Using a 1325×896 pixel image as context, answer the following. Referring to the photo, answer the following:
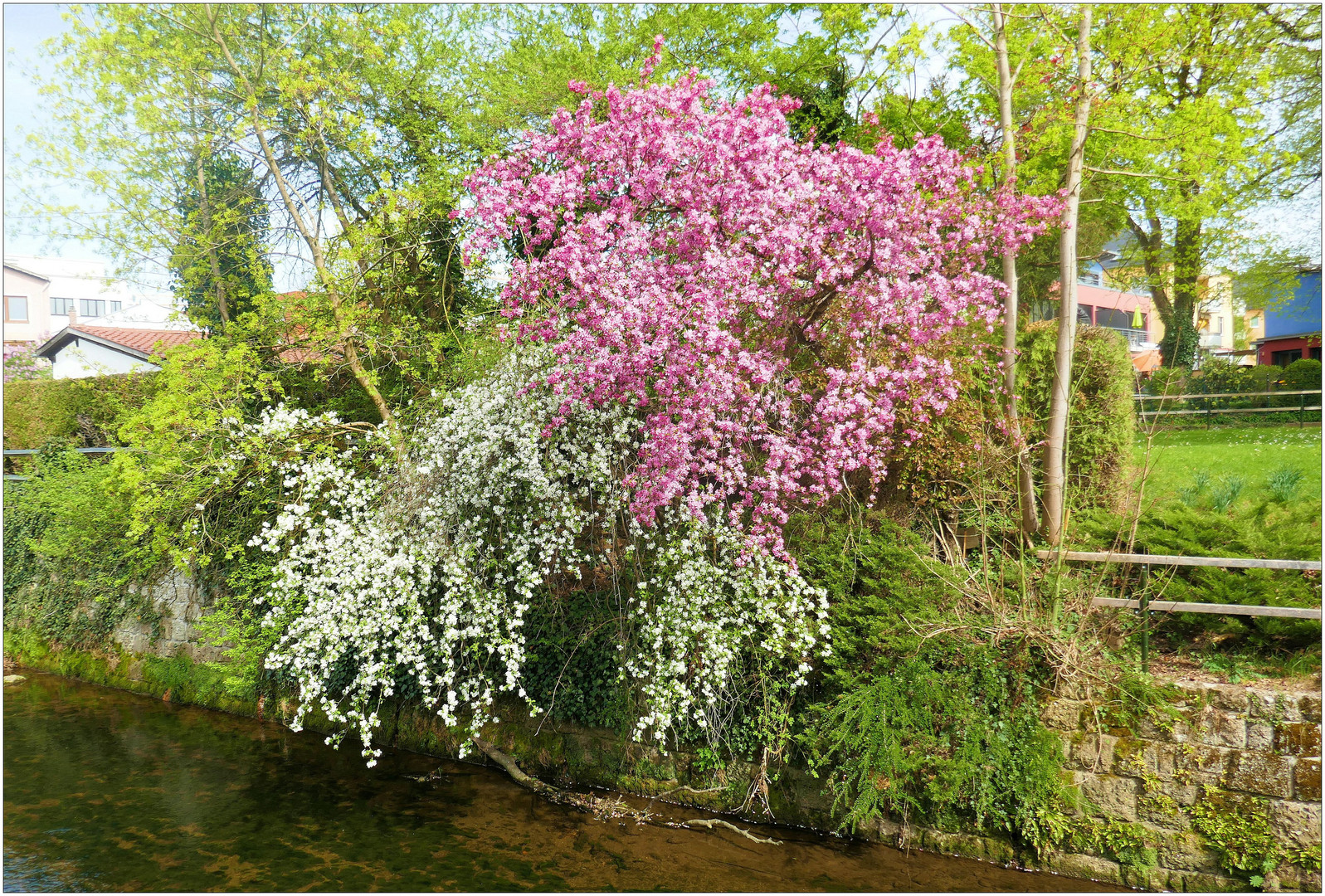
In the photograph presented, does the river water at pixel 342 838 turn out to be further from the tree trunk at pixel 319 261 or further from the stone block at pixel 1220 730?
the tree trunk at pixel 319 261

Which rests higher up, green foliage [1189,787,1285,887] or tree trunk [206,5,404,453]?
tree trunk [206,5,404,453]

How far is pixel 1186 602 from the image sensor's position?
5535 mm

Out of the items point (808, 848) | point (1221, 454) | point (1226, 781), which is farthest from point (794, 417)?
point (1221, 454)

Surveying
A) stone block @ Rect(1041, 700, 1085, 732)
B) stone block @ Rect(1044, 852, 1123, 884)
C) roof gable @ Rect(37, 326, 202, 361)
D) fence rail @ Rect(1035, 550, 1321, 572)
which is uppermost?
roof gable @ Rect(37, 326, 202, 361)

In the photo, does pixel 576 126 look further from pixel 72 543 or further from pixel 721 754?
pixel 72 543

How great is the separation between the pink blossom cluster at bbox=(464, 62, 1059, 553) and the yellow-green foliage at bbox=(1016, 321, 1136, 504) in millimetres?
1845

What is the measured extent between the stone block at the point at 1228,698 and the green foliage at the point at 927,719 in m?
1.05

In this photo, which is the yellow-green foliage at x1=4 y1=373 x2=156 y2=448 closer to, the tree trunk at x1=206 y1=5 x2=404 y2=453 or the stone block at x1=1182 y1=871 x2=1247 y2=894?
the tree trunk at x1=206 y1=5 x2=404 y2=453

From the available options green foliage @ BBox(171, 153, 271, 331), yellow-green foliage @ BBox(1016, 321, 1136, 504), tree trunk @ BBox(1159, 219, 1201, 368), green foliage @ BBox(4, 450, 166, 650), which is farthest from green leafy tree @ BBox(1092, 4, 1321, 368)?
green foliage @ BBox(4, 450, 166, 650)

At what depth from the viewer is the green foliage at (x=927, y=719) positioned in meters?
5.39

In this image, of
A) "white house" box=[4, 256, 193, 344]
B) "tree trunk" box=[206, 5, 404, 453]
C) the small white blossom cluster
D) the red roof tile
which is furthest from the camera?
"white house" box=[4, 256, 193, 344]

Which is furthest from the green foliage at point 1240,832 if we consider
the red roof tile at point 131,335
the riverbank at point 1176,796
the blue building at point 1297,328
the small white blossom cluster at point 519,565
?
the red roof tile at point 131,335

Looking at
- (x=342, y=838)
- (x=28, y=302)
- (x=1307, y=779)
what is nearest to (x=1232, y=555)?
(x=1307, y=779)

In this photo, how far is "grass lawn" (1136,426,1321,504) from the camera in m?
7.98
